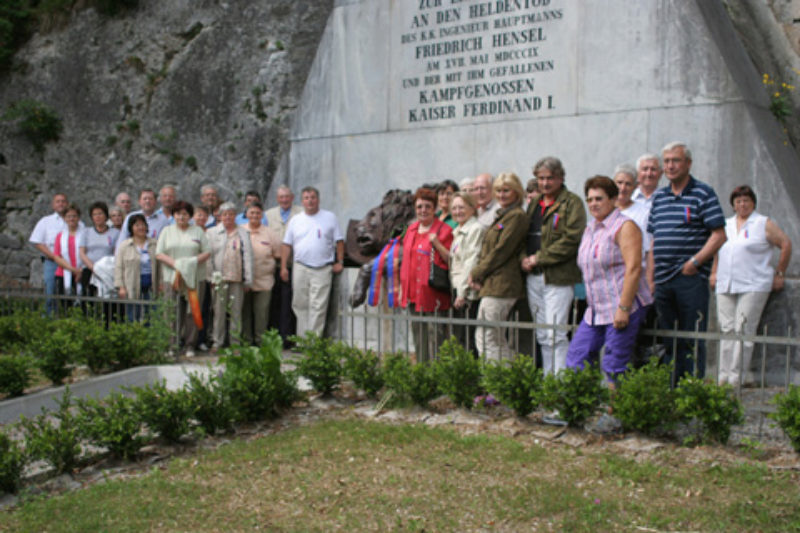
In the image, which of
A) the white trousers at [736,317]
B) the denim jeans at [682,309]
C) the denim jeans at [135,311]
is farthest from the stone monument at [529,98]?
the denim jeans at [135,311]

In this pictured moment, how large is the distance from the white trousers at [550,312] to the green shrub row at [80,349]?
12.2ft

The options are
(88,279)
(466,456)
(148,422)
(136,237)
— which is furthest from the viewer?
(88,279)

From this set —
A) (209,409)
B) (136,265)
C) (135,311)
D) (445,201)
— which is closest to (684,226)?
(445,201)

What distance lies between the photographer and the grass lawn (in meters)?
4.05

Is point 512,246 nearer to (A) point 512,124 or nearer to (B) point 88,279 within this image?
(A) point 512,124

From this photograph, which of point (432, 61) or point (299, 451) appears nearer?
point (299, 451)

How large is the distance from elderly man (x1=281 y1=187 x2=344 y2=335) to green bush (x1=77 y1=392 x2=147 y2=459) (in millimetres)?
3662

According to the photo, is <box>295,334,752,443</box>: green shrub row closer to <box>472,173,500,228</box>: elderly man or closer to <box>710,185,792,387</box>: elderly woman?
<box>472,173,500,228</box>: elderly man

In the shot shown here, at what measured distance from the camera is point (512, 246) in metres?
6.19

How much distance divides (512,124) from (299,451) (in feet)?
17.6

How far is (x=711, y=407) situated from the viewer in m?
4.80

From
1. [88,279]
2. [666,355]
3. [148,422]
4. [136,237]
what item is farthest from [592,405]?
[88,279]

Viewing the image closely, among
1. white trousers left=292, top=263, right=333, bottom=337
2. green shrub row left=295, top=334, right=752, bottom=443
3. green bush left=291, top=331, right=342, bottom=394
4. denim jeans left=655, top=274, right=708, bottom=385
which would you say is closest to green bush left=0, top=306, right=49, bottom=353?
white trousers left=292, top=263, right=333, bottom=337

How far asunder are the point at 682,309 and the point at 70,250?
282 inches
